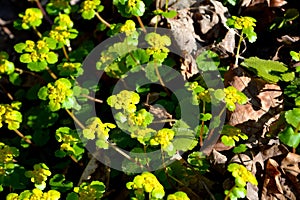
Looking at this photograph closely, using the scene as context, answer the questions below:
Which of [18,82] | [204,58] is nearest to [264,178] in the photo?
[204,58]

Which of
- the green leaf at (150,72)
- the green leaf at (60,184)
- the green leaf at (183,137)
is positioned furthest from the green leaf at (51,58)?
the green leaf at (183,137)

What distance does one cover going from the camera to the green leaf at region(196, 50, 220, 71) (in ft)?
8.16

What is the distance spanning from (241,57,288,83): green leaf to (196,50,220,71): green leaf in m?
0.14

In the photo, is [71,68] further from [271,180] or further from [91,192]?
[271,180]

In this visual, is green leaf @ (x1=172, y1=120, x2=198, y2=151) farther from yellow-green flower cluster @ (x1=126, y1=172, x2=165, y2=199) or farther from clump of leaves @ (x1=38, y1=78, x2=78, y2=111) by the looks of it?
clump of leaves @ (x1=38, y1=78, x2=78, y2=111)

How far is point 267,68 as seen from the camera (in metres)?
2.43

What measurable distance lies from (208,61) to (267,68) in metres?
0.31

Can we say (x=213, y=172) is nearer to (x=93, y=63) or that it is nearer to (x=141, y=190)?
(x=141, y=190)

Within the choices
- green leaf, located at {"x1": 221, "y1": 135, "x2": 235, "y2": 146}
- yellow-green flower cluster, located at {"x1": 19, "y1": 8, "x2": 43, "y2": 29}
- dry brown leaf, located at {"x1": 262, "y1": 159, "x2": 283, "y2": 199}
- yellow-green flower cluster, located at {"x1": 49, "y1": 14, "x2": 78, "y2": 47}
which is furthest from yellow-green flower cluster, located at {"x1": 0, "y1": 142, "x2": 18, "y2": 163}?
dry brown leaf, located at {"x1": 262, "y1": 159, "x2": 283, "y2": 199}

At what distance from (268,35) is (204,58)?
1.66 feet

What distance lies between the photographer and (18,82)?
2.75m

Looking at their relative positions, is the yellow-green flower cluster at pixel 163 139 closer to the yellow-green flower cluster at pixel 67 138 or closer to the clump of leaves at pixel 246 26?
the yellow-green flower cluster at pixel 67 138

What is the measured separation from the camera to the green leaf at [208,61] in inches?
97.9

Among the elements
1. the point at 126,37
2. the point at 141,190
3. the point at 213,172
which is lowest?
the point at 213,172
